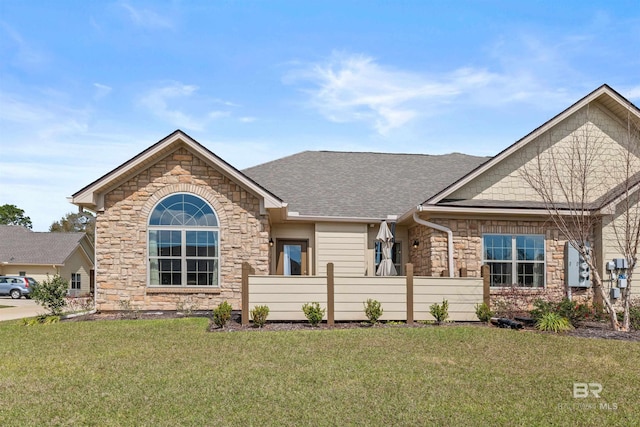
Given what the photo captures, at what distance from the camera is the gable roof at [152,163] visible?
1485 cm

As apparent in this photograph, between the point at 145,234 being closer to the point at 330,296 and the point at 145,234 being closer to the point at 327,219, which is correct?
the point at 327,219

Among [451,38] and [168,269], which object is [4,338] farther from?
[451,38]

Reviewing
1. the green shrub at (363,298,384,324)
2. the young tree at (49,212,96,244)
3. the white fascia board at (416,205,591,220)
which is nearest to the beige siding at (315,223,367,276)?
the white fascia board at (416,205,591,220)

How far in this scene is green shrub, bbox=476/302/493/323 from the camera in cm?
1305

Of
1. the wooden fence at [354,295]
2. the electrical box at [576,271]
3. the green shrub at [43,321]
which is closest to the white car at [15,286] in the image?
the green shrub at [43,321]

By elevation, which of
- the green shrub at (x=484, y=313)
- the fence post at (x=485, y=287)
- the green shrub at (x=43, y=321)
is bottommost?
the green shrub at (x=43, y=321)

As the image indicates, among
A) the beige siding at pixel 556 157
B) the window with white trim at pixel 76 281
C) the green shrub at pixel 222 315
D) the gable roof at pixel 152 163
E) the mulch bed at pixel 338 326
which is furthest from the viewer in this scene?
the window with white trim at pixel 76 281

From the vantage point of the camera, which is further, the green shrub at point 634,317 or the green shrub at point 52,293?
the green shrub at point 52,293

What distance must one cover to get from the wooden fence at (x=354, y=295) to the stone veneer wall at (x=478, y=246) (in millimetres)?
2212

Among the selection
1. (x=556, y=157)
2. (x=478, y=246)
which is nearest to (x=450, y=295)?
(x=478, y=246)

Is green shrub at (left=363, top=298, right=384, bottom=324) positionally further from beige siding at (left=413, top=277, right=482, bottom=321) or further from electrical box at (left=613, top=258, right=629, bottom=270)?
electrical box at (left=613, top=258, right=629, bottom=270)

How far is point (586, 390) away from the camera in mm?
7301

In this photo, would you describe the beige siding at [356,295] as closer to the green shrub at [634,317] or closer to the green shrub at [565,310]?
the green shrub at [565,310]

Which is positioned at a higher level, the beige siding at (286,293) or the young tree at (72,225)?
the young tree at (72,225)
